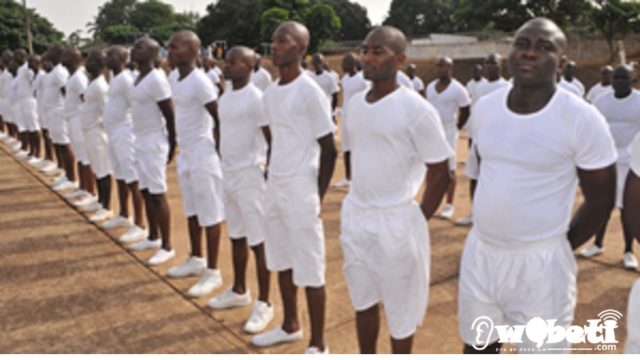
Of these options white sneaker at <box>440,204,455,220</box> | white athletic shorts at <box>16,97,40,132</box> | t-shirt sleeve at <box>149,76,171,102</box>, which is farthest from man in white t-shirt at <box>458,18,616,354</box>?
white athletic shorts at <box>16,97,40,132</box>

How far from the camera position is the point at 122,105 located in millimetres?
5793

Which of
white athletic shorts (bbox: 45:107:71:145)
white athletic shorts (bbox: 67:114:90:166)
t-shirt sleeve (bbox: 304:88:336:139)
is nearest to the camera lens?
t-shirt sleeve (bbox: 304:88:336:139)

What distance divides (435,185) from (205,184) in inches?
95.0

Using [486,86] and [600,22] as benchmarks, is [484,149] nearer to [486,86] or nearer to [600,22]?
[486,86]

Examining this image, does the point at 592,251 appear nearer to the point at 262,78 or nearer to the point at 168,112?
the point at 168,112

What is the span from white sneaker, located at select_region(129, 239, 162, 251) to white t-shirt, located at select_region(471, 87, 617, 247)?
421 cm

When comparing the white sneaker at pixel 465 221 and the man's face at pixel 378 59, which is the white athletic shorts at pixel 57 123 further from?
the man's face at pixel 378 59

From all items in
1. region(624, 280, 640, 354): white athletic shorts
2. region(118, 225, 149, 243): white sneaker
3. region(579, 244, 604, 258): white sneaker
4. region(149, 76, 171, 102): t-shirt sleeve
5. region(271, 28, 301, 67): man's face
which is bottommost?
region(579, 244, 604, 258): white sneaker

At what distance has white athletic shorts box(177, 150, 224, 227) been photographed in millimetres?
4562

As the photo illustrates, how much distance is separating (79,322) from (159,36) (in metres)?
60.4

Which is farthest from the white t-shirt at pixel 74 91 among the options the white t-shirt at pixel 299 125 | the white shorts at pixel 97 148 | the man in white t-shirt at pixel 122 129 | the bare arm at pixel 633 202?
the bare arm at pixel 633 202

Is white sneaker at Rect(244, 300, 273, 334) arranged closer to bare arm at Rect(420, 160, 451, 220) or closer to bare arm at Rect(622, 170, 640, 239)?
bare arm at Rect(420, 160, 451, 220)

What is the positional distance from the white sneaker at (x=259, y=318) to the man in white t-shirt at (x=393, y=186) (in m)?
1.35

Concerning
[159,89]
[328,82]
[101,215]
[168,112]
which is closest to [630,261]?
[168,112]
